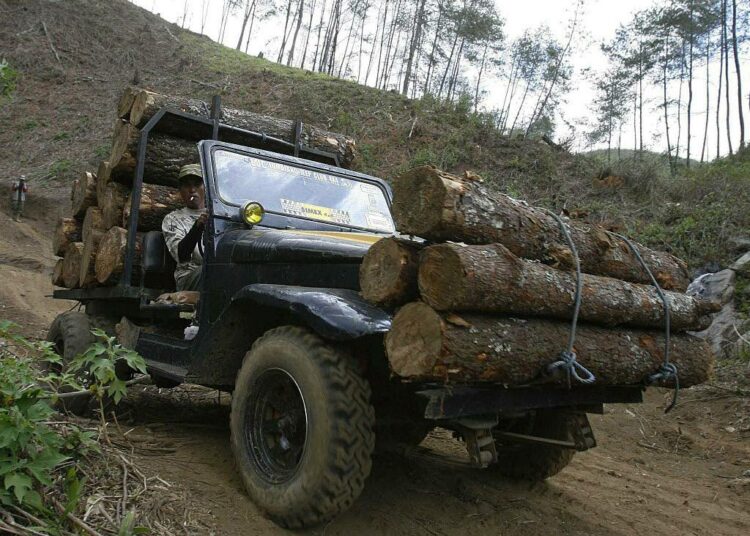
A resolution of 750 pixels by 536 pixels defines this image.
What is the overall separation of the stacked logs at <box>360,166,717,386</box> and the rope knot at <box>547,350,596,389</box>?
1.0 inches

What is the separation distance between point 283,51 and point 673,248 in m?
33.0

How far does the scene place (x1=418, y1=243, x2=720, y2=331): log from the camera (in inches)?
88.8

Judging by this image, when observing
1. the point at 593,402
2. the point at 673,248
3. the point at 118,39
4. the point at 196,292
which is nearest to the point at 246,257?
the point at 196,292

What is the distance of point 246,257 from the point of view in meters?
3.52

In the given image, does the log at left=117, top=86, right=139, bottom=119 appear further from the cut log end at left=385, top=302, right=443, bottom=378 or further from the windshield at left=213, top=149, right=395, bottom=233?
the cut log end at left=385, top=302, right=443, bottom=378

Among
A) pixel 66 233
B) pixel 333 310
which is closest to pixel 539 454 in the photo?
pixel 333 310

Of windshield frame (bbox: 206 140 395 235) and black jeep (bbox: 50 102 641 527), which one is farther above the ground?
windshield frame (bbox: 206 140 395 235)

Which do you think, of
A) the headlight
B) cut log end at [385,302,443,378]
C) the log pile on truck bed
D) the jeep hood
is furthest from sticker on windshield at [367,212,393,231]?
cut log end at [385,302,443,378]

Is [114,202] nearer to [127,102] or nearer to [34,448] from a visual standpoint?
[127,102]

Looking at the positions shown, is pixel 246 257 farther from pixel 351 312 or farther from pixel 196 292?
pixel 351 312

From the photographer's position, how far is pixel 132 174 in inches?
197

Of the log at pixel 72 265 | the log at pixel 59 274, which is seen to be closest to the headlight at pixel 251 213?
the log at pixel 72 265

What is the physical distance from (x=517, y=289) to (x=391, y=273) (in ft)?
1.69

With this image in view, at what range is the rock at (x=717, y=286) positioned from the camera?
27.8 ft
